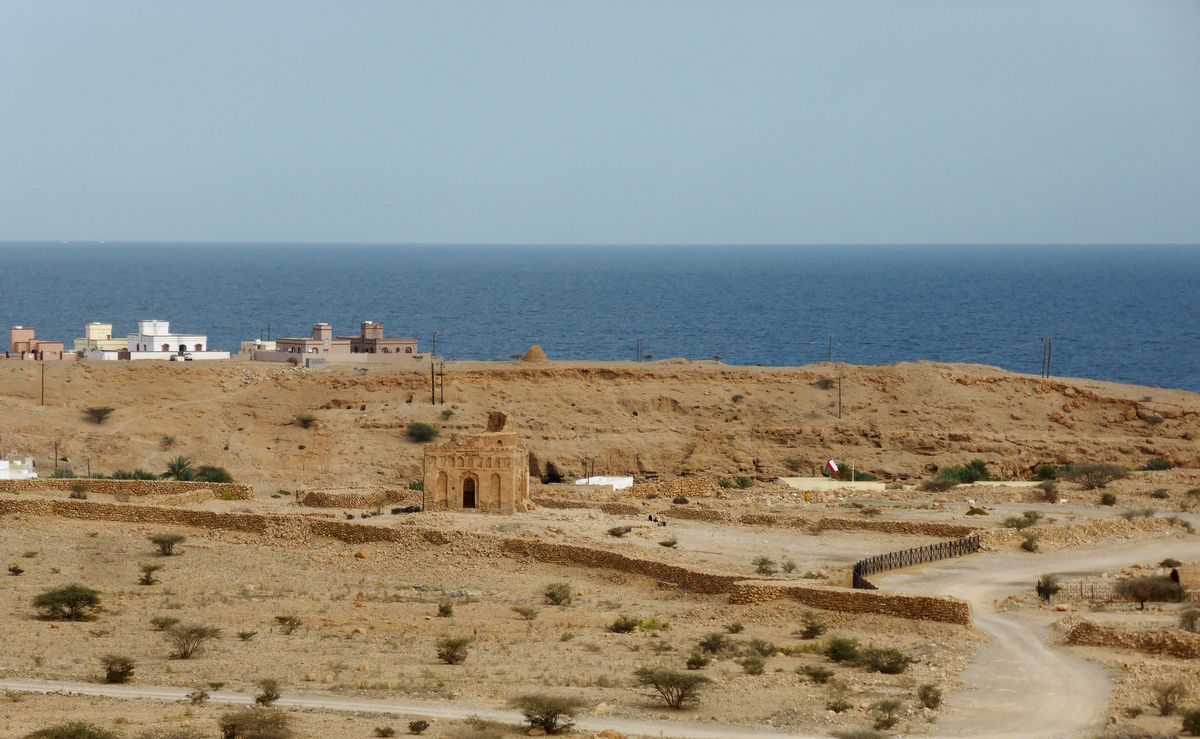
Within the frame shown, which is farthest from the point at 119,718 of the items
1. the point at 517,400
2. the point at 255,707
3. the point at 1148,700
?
the point at 517,400

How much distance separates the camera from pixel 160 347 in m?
86.9

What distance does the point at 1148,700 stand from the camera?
2203cm

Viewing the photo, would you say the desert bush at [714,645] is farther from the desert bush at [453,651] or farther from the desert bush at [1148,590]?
the desert bush at [1148,590]

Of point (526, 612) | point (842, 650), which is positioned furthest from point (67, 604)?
point (842, 650)

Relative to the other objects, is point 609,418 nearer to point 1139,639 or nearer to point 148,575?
point 148,575

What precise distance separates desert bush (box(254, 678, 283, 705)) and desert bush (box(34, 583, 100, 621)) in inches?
319

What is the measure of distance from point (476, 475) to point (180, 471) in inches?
656

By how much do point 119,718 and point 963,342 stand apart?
113167 mm

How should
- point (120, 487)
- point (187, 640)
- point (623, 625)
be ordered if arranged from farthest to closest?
1. point (120, 487)
2. point (623, 625)
3. point (187, 640)

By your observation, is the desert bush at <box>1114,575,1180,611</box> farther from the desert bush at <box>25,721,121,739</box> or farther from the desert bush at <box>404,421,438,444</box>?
the desert bush at <box>404,421,438,444</box>

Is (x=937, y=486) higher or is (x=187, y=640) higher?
(x=187, y=640)

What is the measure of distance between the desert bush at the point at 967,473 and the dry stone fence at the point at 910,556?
694 inches

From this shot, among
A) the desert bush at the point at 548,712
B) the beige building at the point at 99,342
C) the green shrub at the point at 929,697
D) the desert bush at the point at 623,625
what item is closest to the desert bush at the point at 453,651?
the desert bush at the point at 623,625

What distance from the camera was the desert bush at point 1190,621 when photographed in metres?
25.9
